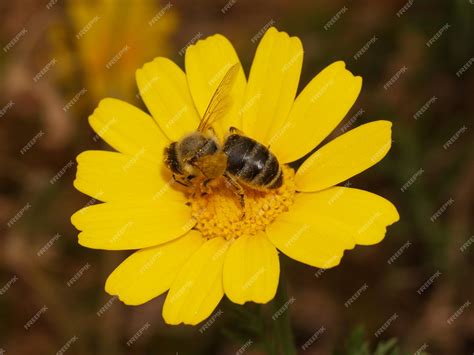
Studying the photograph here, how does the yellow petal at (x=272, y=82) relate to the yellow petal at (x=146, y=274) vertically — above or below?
above

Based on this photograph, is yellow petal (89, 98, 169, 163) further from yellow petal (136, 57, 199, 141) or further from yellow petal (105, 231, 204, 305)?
yellow petal (105, 231, 204, 305)

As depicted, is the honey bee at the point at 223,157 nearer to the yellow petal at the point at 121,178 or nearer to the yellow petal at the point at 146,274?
the yellow petal at the point at 121,178

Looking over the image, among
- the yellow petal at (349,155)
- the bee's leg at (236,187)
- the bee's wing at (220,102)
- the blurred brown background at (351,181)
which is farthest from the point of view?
the blurred brown background at (351,181)

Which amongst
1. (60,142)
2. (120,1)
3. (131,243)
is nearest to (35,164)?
(60,142)

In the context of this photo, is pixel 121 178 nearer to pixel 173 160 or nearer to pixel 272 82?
pixel 173 160

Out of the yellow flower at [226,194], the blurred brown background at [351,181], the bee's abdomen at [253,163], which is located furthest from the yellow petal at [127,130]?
the blurred brown background at [351,181]

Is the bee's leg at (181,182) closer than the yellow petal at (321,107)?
No
